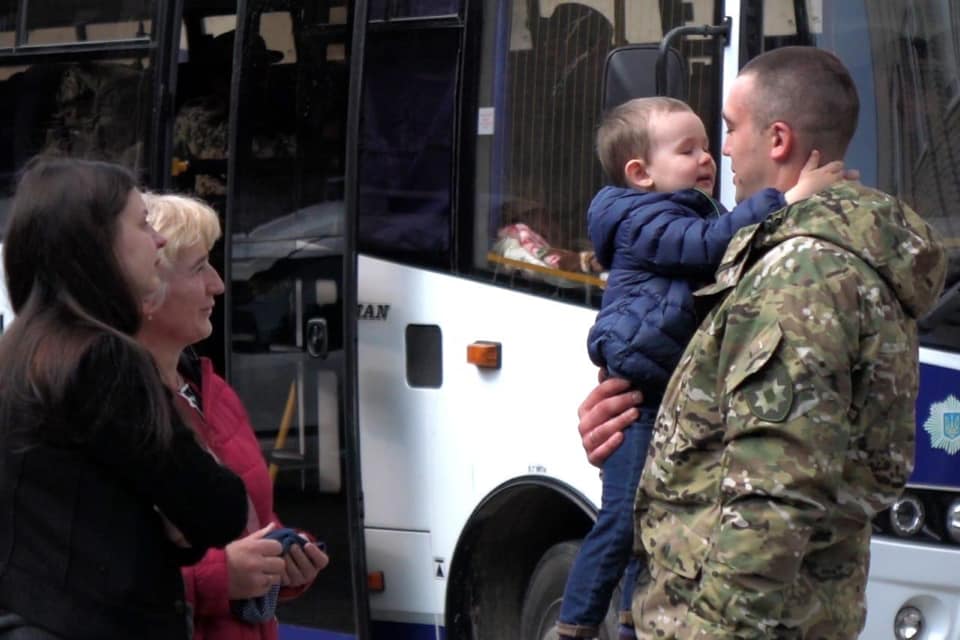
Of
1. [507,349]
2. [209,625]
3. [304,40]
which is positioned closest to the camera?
[209,625]

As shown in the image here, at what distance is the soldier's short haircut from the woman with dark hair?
1.10 metres

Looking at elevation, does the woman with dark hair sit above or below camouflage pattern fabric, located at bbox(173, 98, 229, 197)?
below

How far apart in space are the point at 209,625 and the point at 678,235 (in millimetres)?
1294

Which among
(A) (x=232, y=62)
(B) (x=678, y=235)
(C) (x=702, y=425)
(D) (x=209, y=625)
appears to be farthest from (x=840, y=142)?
(A) (x=232, y=62)

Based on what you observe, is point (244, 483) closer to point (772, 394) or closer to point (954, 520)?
point (772, 394)

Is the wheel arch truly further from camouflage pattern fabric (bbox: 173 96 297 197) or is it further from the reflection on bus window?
the reflection on bus window

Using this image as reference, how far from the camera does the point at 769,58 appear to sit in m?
2.85

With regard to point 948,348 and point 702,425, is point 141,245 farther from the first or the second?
point 948,348

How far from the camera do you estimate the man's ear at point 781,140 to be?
279cm

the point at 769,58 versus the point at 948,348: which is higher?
the point at 769,58

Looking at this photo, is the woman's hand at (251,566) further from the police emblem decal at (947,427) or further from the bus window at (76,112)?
the bus window at (76,112)

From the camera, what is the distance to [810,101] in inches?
109

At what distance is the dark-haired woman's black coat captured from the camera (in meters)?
2.55

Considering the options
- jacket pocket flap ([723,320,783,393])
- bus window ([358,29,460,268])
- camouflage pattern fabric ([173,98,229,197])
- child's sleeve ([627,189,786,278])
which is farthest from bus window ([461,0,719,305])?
jacket pocket flap ([723,320,783,393])
